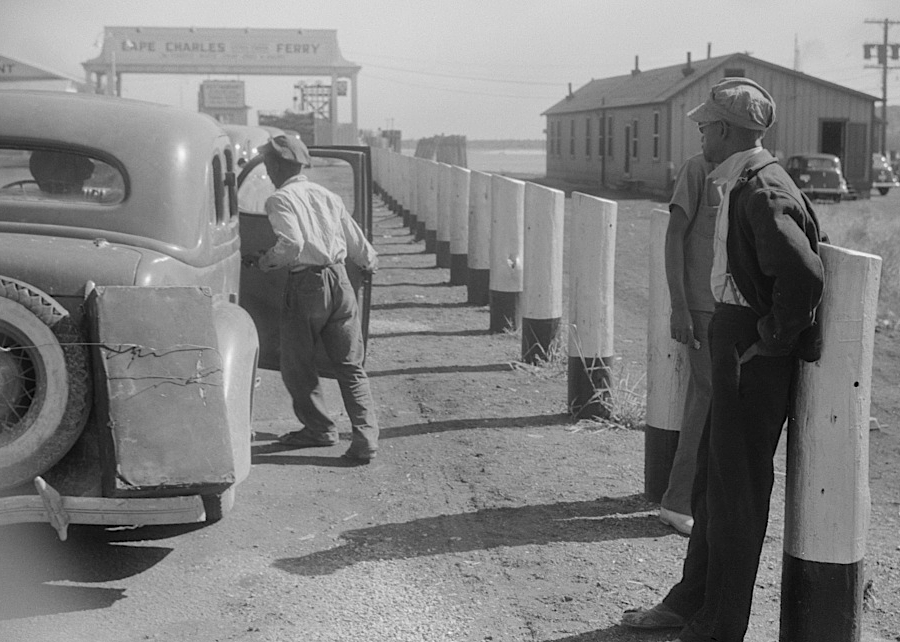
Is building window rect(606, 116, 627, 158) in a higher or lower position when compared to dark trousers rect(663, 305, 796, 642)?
higher

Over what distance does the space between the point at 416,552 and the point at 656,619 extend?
1.25 meters

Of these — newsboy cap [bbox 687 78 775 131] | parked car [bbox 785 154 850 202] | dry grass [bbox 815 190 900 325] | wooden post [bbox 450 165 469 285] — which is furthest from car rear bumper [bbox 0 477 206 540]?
parked car [bbox 785 154 850 202]

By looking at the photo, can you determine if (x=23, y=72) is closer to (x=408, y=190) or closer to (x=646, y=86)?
(x=408, y=190)

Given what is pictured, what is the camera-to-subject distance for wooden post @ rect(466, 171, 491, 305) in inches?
479

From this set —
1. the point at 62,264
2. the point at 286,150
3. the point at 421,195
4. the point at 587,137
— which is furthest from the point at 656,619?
the point at 587,137

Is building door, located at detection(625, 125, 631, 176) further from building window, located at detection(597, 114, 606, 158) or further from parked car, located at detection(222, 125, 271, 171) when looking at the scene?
parked car, located at detection(222, 125, 271, 171)

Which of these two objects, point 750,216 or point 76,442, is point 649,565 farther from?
point 76,442

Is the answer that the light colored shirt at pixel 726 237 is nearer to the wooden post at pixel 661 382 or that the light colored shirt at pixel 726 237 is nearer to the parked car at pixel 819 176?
the wooden post at pixel 661 382

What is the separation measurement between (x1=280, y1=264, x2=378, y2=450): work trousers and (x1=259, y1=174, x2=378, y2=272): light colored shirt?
115 millimetres

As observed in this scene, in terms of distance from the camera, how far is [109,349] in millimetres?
4660

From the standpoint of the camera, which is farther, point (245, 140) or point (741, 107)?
point (245, 140)

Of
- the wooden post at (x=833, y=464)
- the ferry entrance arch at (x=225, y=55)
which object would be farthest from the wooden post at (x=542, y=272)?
the ferry entrance arch at (x=225, y=55)

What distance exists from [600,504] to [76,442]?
2454 mm

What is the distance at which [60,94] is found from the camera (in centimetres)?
605
